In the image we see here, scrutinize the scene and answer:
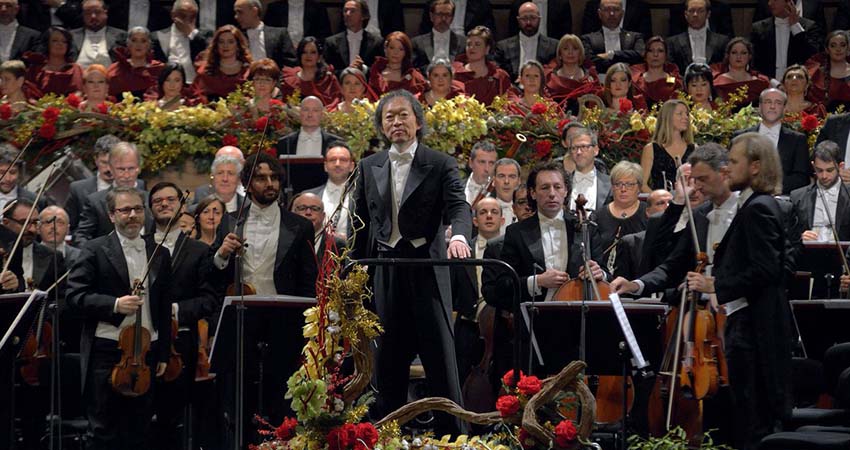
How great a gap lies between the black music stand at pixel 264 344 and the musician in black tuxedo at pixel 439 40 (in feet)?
16.7

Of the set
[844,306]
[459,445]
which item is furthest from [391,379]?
[844,306]

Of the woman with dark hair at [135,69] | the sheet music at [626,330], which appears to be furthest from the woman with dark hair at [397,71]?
the sheet music at [626,330]

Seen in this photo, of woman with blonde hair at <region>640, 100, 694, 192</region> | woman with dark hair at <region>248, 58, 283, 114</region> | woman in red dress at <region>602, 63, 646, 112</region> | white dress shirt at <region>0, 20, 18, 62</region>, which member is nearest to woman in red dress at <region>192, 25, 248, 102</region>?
woman with dark hair at <region>248, 58, 283, 114</region>

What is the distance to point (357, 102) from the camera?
9.66 m

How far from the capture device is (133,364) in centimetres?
636

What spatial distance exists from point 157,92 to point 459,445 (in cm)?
633

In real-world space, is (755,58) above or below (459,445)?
above

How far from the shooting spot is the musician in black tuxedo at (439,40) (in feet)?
36.7

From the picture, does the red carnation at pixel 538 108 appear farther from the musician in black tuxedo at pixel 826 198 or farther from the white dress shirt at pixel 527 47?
the musician in black tuxedo at pixel 826 198

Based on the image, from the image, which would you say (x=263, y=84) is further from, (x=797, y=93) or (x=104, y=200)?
(x=797, y=93)

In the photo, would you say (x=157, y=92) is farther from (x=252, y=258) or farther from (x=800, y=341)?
(x=800, y=341)

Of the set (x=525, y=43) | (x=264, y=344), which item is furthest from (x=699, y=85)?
(x=264, y=344)

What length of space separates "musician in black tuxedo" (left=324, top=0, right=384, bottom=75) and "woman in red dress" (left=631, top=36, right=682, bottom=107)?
84.3 inches

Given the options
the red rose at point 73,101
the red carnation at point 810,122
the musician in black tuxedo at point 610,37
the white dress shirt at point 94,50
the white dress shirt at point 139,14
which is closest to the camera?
the red carnation at point 810,122
